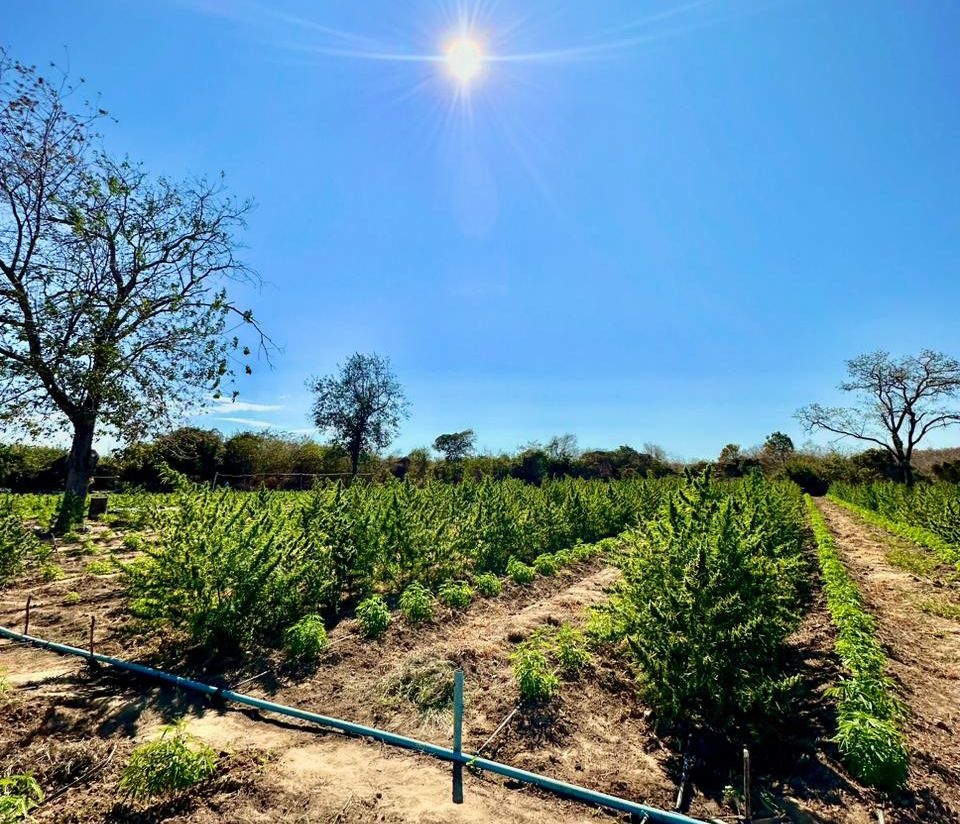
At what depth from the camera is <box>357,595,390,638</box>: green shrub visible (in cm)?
604

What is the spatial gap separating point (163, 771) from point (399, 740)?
5.21 feet

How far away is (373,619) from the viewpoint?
6.08 meters

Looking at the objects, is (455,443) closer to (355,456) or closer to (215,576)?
(355,456)

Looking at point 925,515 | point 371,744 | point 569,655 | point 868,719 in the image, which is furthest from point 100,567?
point 925,515

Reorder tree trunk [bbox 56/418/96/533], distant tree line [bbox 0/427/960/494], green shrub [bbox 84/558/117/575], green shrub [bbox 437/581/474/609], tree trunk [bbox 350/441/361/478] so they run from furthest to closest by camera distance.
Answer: tree trunk [bbox 350/441/361/478] < distant tree line [bbox 0/427/960/494] < tree trunk [bbox 56/418/96/533] < green shrub [bbox 84/558/117/575] < green shrub [bbox 437/581/474/609]

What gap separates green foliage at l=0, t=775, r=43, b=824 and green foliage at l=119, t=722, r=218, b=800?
44 cm

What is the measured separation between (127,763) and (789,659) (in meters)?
6.63

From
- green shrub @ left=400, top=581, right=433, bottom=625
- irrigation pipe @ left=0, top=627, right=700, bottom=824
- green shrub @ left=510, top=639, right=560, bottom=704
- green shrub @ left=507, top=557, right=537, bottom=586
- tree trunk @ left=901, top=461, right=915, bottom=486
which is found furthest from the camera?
tree trunk @ left=901, top=461, right=915, bottom=486

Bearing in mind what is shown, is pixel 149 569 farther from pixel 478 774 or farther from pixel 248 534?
pixel 478 774

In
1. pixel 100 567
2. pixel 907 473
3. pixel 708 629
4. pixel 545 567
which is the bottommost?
pixel 100 567

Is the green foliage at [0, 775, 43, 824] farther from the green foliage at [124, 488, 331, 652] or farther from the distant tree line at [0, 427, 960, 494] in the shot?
the distant tree line at [0, 427, 960, 494]

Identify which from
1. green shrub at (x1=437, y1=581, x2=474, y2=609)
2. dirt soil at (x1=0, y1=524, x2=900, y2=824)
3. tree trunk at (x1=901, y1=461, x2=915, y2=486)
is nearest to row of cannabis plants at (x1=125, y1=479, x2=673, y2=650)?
green shrub at (x1=437, y1=581, x2=474, y2=609)

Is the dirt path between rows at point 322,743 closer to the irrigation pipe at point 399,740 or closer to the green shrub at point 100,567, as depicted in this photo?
the irrigation pipe at point 399,740

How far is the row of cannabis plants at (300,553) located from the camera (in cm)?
528
